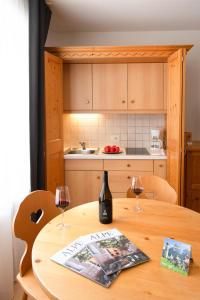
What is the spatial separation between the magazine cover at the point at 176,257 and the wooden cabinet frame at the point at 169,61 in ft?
5.50

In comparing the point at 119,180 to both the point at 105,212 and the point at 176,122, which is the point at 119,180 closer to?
the point at 176,122

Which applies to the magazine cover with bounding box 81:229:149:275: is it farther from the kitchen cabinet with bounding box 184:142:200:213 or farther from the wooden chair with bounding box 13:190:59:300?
the kitchen cabinet with bounding box 184:142:200:213

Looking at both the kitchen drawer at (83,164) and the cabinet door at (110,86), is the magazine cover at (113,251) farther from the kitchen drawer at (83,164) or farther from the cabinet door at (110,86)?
the cabinet door at (110,86)

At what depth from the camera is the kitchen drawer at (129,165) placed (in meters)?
2.94

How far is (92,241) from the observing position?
3.52 feet

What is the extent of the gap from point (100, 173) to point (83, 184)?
0.26 m

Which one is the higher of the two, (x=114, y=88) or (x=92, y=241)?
(x=114, y=88)

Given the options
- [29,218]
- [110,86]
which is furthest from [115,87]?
[29,218]

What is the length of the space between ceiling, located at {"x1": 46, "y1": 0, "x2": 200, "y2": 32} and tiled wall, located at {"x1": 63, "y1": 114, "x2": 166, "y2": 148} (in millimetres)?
1126

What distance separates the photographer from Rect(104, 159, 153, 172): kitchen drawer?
2936mm

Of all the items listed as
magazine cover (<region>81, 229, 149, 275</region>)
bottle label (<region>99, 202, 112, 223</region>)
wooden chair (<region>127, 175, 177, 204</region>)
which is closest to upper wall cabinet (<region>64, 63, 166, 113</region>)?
wooden chair (<region>127, 175, 177, 204</region>)

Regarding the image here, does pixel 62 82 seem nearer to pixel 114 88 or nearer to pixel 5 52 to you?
pixel 114 88

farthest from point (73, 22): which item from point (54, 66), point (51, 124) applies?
point (51, 124)

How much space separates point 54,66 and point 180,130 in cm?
152
